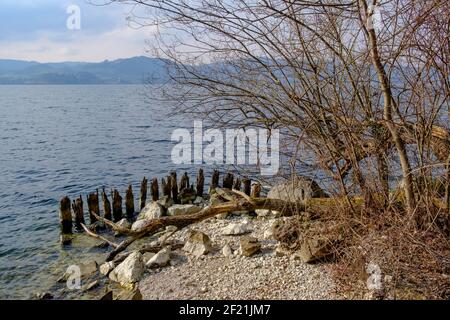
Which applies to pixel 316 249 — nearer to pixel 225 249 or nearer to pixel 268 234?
pixel 268 234

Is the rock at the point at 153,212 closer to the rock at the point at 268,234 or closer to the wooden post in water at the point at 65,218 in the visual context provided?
the wooden post in water at the point at 65,218

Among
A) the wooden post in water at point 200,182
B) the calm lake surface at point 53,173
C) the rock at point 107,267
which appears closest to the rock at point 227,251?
the rock at point 107,267

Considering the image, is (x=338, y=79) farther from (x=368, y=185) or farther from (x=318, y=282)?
(x=318, y=282)

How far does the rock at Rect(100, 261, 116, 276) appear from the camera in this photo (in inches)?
366

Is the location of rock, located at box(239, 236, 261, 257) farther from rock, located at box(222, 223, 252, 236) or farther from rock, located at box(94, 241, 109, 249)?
rock, located at box(94, 241, 109, 249)

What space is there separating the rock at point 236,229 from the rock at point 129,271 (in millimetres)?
2451

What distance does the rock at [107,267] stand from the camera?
366 inches

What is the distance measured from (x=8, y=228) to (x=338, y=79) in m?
12.1

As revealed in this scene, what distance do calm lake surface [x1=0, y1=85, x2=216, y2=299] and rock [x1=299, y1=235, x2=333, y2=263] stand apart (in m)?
5.93

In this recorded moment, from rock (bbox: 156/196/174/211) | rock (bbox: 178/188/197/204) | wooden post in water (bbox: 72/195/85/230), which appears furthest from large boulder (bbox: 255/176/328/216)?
wooden post in water (bbox: 72/195/85/230)

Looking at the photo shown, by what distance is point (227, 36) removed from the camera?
8172 millimetres

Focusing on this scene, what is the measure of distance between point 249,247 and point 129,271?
104 inches

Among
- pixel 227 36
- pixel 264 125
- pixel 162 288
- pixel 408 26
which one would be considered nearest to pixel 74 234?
pixel 162 288

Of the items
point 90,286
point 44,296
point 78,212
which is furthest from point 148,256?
point 78,212
